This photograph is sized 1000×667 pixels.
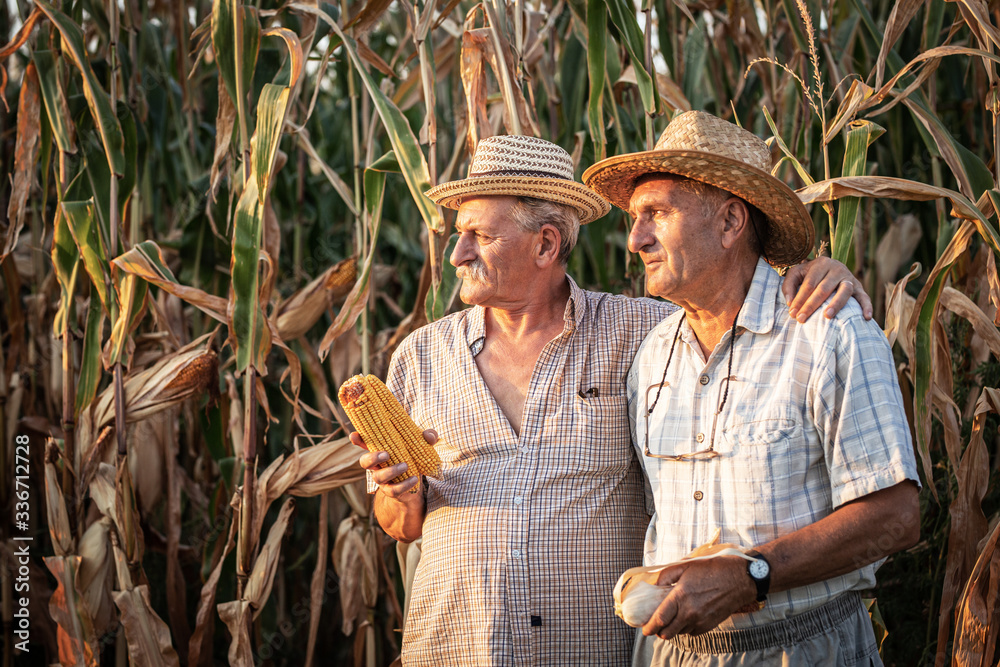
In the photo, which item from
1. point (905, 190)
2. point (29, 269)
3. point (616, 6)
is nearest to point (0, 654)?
point (29, 269)

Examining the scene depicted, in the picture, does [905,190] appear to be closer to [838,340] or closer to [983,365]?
[838,340]

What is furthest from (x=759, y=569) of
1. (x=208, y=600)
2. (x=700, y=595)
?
(x=208, y=600)

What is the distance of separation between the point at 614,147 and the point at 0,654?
3.07 meters

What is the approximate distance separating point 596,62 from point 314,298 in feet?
4.02

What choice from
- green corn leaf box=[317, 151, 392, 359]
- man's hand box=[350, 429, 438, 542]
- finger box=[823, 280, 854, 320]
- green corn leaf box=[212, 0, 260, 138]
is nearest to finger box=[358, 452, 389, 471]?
man's hand box=[350, 429, 438, 542]

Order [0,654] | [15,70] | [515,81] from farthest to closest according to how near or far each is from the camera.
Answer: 1. [15,70]
2. [0,654]
3. [515,81]

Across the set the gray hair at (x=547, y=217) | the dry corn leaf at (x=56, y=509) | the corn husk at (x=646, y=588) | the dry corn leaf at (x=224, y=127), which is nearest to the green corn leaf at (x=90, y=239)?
the dry corn leaf at (x=224, y=127)

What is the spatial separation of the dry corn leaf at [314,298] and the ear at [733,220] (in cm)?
142

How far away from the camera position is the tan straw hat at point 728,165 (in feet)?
5.47

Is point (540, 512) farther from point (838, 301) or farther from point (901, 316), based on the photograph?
point (901, 316)

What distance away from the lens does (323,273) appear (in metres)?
2.96

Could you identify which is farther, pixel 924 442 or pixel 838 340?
pixel 924 442

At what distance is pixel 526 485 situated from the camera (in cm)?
196

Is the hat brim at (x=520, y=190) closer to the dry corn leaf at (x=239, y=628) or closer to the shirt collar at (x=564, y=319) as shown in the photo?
the shirt collar at (x=564, y=319)
